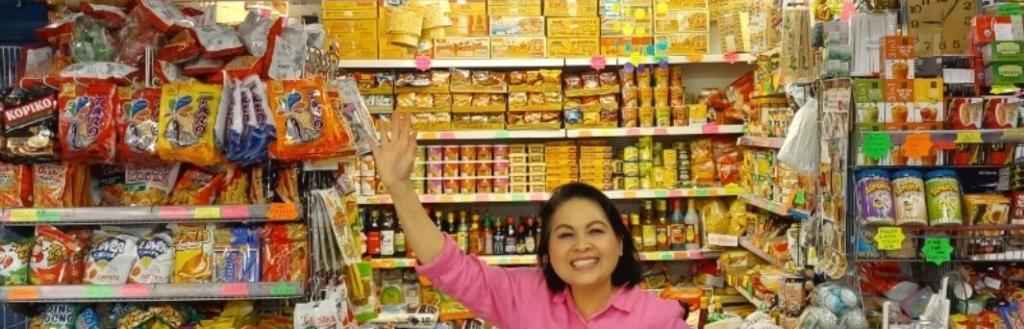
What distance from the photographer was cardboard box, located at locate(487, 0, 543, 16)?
5.16 metres

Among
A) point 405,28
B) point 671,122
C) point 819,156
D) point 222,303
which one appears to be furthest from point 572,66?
point 222,303

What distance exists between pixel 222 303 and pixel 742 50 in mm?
3346

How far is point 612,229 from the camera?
2.06 metres

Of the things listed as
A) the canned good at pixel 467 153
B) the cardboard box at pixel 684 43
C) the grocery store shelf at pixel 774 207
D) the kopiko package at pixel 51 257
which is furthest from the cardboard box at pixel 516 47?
the kopiko package at pixel 51 257

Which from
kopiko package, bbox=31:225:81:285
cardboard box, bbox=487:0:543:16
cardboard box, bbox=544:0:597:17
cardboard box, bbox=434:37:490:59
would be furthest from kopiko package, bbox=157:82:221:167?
cardboard box, bbox=544:0:597:17

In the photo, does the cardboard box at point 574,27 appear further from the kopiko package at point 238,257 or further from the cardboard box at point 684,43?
the kopiko package at point 238,257

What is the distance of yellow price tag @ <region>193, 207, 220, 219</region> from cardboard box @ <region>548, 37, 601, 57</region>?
2.89 metres

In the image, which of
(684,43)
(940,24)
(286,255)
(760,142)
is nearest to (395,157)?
(286,255)

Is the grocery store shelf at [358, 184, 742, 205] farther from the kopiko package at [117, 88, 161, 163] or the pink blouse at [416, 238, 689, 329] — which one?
the pink blouse at [416, 238, 689, 329]

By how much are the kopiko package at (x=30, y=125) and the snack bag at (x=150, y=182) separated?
0.25 meters

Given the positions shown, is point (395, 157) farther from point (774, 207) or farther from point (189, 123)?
point (774, 207)

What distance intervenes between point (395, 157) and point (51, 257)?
139 cm

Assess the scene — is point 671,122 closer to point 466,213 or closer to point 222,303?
point 466,213

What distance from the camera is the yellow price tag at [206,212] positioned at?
103 inches
